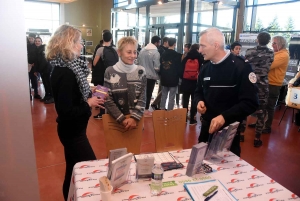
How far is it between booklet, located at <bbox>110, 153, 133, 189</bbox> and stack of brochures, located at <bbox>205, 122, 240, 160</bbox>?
58 cm

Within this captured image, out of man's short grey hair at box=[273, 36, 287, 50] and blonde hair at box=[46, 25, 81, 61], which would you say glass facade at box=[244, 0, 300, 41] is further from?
blonde hair at box=[46, 25, 81, 61]

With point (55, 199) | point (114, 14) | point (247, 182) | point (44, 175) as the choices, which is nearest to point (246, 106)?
point (247, 182)

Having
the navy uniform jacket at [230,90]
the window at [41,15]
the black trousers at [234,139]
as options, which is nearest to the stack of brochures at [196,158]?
the navy uniform jacket at [230,90]

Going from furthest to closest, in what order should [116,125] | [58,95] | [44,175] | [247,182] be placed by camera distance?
[44,175] → [116,125] → [58,95] → [247,182]

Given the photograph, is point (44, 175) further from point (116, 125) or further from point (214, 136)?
point (214, 136)

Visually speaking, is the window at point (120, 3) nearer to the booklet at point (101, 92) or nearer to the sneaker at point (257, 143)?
the sneaker at point (257, 143)

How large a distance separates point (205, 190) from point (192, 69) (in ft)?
10.3

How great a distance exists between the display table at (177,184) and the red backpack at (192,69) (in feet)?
9.12

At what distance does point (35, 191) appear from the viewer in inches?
69.6

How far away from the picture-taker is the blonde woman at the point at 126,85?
82.3 inches

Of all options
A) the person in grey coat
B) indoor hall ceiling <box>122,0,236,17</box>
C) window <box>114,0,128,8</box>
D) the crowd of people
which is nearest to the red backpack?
the person in grey coat

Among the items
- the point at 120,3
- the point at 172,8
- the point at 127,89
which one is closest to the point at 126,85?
the point at 127,89

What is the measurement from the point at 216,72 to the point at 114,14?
12.4 m

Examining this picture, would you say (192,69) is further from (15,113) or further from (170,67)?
(15,113)
